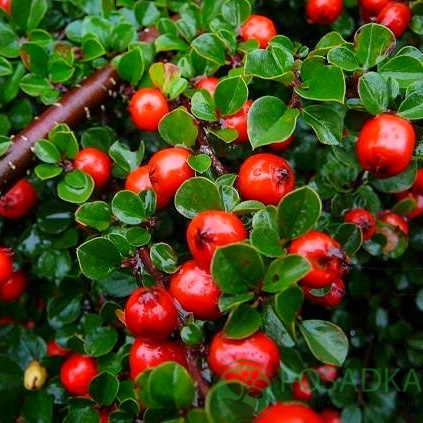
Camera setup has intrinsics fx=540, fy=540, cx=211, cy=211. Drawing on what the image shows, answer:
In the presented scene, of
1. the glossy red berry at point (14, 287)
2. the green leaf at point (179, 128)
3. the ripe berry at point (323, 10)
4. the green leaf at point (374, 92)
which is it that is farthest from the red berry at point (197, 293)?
the ripe berry at point (323, 10)

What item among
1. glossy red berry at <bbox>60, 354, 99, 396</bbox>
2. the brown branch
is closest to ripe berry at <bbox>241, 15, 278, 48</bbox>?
the brown branch

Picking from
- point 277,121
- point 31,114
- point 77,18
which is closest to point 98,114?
point 31,114

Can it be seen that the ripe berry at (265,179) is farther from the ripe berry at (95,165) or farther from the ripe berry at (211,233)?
the ripe berry at (95,165)

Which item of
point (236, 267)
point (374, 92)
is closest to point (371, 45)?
point (374, 92)

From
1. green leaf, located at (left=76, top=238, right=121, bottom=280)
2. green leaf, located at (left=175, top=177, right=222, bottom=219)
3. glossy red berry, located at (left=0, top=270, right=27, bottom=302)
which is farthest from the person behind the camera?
glossy red berry, located at (left=0, top=270, right=27, bottom=302)

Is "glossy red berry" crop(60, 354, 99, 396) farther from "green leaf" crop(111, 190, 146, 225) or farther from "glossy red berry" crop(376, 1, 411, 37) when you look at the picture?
"glossy red berry" crop(376, 1, 411, 37)

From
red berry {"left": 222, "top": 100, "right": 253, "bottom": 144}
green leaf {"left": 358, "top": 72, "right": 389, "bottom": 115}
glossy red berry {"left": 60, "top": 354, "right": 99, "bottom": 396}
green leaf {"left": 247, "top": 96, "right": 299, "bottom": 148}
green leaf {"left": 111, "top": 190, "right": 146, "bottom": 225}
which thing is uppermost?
green leaf {"left": 358, "top": 72, "right": 389, "bottom": 115}
